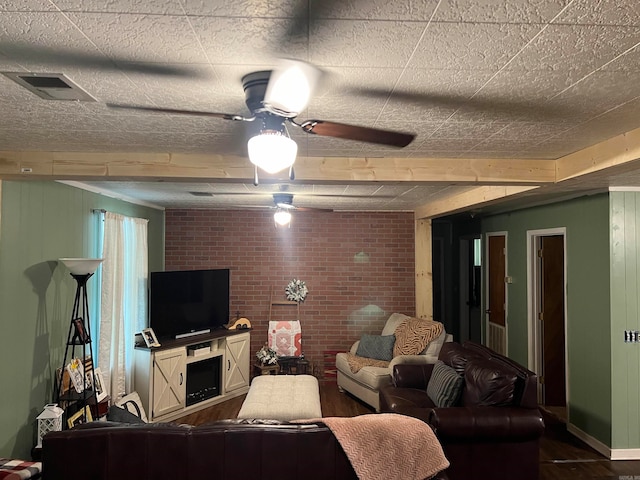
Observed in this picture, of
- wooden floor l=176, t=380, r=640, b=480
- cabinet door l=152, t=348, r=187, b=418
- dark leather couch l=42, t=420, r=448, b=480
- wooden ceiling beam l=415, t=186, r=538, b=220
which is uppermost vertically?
wooden ceiling beam l=415, t=186, r=538, b=220

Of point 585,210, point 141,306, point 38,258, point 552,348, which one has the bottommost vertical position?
point 552,348

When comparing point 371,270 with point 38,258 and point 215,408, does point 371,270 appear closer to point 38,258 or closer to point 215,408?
point 215,408

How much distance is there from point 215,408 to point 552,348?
4041mm

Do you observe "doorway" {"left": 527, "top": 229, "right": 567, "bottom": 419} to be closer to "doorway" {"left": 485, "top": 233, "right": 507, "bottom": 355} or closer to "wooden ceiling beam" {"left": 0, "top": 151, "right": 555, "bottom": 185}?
"doorway" {"left": 485, "top": 233, "right": 507, "bottom": 355}

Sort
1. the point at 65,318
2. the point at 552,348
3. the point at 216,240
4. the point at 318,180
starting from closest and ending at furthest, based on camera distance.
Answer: the point at 318,180
the point at 65,318
the point at 552,348
the point at 216,240

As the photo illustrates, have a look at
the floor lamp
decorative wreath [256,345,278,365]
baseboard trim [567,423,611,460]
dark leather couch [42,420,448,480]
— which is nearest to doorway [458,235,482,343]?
baseboard trim [567,423,611,460]

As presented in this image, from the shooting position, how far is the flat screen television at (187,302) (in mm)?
5590

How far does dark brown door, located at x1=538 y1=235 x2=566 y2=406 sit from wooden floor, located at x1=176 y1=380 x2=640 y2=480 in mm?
397

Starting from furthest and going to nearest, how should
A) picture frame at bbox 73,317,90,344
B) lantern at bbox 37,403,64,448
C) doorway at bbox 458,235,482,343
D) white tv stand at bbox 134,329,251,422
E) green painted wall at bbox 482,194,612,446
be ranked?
doorway at bbox 458,235,482,343, white tv stand at bbox 134,329,251,422, green painted wall at bbox 482,194,612,446, picture frame at bbox 73,317,90,344, lantern at bbox 37,403,64,448

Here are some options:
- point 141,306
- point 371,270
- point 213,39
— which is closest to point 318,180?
point 213,39

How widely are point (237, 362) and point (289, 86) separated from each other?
17.0ft

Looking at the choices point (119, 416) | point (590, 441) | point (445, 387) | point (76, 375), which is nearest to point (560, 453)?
point (590, 441)

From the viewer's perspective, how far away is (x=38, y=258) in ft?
12.1

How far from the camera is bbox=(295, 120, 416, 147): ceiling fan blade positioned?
5.93ft
